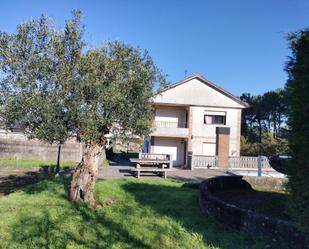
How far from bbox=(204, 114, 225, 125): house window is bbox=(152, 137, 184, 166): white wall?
3112 mm

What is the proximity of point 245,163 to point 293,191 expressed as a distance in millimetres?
20759

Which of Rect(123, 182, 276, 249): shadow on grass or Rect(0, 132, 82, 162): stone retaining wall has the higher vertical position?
Rect(0, 132, 82, 162): stone retaining wall

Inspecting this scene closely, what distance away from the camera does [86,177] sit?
8.72m

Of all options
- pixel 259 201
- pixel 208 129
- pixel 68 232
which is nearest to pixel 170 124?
pixel 208 129

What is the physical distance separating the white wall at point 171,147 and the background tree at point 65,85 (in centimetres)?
1967

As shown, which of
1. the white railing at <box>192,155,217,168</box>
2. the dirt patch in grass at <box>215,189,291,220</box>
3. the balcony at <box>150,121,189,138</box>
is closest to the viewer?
the dirt patch in grass at <box>215,189,291,220</box>

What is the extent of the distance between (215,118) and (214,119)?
0.14m

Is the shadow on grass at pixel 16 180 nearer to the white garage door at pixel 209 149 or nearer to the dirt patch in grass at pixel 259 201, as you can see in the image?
the dirt patch in grass at pixel 259 201

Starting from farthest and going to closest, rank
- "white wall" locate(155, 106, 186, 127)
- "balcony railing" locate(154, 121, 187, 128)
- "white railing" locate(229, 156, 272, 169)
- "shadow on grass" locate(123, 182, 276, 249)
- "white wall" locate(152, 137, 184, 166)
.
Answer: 1. "white wall" locate(155, 106, 186, 127)
2. "white wall" locate(152, 137, 184, 166)
3. "balcony railing" locate(154, 121, 187, 128)
4. "white railing" locate(229, 156, 272, 169)
5. "shadow on grass" locate(123, 182, 276, 249)

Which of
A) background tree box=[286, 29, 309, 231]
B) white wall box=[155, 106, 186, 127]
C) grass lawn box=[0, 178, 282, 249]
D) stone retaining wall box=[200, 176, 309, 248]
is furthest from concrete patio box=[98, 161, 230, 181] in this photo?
background tree box=[286, 29, 309, 231]

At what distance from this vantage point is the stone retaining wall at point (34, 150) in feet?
74.4

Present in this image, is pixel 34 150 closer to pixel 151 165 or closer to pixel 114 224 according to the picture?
pixel 151 165

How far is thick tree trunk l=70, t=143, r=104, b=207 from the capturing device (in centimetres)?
857

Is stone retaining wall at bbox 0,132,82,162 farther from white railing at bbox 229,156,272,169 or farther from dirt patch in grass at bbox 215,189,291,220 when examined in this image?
dirt patch in grass at bbox 215,189,291,220
